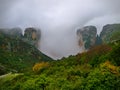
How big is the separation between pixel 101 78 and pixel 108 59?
56033mm

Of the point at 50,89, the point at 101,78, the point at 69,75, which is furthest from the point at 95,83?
the point at 69,75

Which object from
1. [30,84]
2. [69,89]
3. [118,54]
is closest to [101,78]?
Result: [69,89]

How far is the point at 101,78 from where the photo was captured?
110m

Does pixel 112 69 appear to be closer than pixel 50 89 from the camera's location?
No

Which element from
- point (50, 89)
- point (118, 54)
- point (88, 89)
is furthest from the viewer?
point (118, 54)

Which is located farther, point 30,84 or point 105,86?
point 30,84

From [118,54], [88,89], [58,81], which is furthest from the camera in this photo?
[118,54]

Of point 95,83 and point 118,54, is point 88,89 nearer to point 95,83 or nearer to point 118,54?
point 95,83

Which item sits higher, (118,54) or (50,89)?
(118,54)

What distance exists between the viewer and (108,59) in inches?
6486

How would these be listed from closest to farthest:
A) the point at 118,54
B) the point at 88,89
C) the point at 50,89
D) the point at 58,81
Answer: the point at 88,89 → the point at 50,89 → the point at 58,81 → the point at 118,54

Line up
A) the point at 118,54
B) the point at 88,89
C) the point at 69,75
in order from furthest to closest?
the point at 118,54, the point at 69,75, the point at 88,89

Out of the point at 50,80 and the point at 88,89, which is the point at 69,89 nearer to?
the point at 88,89

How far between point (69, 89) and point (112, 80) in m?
14.3
